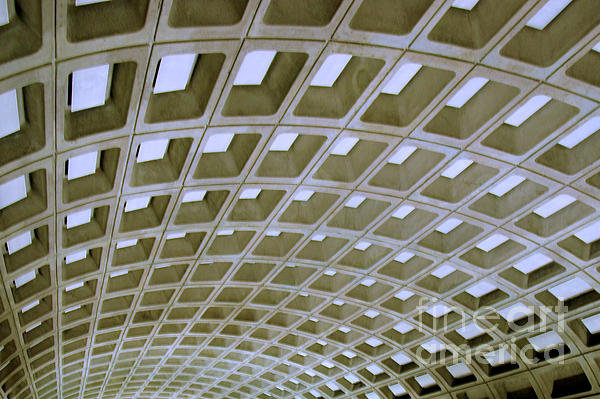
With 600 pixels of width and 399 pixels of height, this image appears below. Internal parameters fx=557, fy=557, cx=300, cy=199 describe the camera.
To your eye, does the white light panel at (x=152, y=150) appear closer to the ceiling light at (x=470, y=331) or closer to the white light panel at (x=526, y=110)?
the white light panel at (x=526, y=110)

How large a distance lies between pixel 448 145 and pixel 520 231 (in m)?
7.41

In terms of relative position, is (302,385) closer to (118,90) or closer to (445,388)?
(445,388)

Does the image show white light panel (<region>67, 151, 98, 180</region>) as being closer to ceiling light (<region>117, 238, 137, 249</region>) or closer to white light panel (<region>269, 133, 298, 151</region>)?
white light panel (<region>269, 133, 298, 151</region>)

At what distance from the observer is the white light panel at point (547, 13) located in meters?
14.4

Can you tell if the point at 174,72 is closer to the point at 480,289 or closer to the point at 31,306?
the point at 31,306

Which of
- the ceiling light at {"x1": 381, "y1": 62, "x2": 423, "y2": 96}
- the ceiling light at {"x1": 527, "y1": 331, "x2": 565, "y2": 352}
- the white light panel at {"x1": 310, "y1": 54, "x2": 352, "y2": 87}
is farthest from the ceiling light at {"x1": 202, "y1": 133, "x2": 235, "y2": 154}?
the ceiling light at {"x1": 527, "y1": 331, "x2": 565, "y2": 352}

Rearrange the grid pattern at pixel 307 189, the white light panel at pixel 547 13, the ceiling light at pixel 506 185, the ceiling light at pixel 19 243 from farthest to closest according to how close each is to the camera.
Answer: the ceiling light at pixel 506 185 → the ceiling light at pixel 19 243 → the white light panel at pixel 547 13 → the grid pattern at pixel 307 189

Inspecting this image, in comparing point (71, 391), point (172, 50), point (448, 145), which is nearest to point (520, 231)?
point (448, 145)

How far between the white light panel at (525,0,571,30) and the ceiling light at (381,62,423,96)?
10.8 ft

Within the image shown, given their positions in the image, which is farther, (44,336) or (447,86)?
(44,336)

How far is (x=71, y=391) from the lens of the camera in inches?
1742

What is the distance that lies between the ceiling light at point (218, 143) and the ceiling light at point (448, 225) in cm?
1072

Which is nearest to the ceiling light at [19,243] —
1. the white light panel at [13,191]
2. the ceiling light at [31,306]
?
the white light panel at [13,191]

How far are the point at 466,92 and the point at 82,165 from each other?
12515 mm
